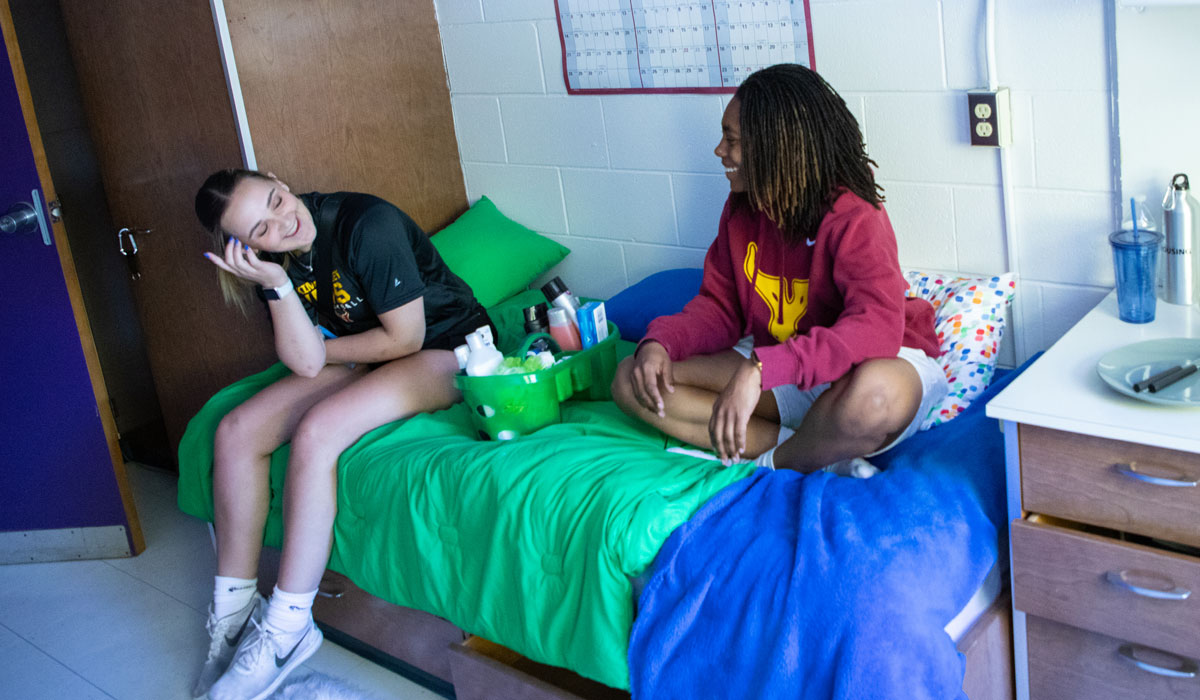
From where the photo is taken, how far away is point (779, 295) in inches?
74.7

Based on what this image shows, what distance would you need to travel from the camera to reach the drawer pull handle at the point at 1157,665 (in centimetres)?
144

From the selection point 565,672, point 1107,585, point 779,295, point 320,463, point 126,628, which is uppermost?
point 779,295

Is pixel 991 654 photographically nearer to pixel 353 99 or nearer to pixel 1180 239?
pixel 1180 239

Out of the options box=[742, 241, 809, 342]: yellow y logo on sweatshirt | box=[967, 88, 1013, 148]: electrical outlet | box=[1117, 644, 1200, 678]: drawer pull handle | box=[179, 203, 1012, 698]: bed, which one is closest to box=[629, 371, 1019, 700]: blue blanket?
box=[179, 203, 1012, 698]: bed

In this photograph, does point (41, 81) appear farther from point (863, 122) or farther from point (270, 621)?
point (863, 122)

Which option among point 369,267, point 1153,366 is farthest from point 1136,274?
point 369,267

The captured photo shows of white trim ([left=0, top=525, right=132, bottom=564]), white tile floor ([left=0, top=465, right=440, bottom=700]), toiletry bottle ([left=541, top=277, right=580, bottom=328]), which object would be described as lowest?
white tile floor ([left=0, top=465, right=440, bottom=700])

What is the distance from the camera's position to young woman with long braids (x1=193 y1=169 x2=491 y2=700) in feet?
6.68

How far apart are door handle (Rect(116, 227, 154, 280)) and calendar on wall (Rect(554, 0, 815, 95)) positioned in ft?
3.83

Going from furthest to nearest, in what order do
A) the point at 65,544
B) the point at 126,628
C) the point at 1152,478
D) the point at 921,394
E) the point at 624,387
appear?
the point at 65,544 → the point at 126,628 → the point at 624,387 → the point at 921,394 → the point at 1152,478

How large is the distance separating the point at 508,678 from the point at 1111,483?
0.97 m

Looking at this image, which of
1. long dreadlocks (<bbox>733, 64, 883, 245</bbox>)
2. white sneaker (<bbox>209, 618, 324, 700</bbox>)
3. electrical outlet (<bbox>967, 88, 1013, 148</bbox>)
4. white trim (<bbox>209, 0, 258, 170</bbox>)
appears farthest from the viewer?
white trim (<bbox>209, 0, 258, 170</bbox>)

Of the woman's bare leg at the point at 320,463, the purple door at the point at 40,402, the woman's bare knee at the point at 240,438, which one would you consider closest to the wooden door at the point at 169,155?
the purple door at the point at 40,402

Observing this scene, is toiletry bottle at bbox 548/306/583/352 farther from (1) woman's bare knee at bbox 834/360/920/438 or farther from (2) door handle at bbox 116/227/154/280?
(2) door handle at bbox 116/227/154/280
